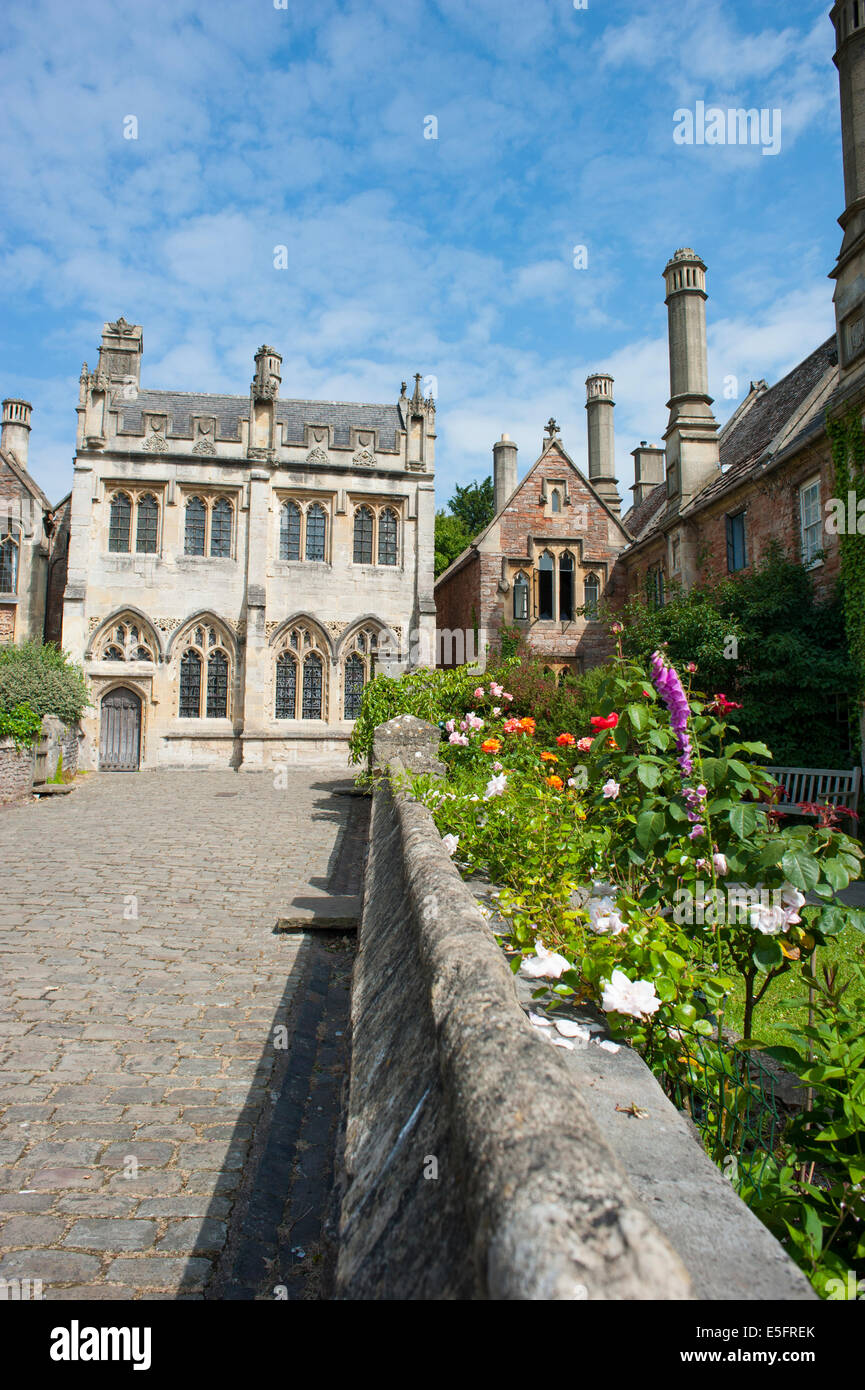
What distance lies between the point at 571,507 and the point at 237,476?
10.6m

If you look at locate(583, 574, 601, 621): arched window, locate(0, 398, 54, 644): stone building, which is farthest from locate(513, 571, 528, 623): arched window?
locate(0, 398, 54, 644): stone building

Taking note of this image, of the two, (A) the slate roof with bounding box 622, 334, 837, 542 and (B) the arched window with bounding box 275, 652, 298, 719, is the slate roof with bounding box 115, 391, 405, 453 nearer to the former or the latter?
(B) the arched window with bounding box 275, 652, 298, 719

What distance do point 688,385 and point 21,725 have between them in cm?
1752

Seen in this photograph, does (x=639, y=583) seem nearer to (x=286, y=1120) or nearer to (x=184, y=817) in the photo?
(x=184, y=817)

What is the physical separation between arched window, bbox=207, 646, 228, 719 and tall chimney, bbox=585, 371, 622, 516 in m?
14.5

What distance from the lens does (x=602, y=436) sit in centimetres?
2842

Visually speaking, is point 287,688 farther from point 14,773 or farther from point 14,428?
point 14,428

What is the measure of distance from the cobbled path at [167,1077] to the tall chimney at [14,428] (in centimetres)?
2713

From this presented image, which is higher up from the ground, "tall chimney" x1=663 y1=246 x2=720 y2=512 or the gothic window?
"tall chimney" x1=663 y1=246 x2=720 y2=512

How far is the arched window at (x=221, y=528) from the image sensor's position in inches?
958

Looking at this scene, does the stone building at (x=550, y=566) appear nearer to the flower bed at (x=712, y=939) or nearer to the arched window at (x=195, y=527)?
the arched window at (x=195, y=527)

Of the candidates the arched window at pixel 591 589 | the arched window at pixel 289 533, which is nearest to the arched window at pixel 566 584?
the arched window at pixel 591 589

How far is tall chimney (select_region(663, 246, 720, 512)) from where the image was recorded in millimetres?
19188

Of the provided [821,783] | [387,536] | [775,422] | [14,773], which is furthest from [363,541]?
[821,783]
